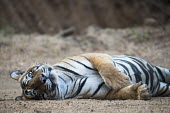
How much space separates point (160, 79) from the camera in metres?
5.03

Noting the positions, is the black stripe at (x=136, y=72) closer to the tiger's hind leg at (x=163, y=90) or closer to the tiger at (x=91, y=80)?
the tiger at (x=91, y=80)

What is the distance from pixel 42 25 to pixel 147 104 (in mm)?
8893

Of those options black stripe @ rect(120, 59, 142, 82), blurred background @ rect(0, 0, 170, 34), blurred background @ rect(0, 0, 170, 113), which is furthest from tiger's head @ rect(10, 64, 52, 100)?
blurred background @ rect(0, 0, 170, 34)

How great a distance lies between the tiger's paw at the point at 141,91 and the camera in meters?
3.96

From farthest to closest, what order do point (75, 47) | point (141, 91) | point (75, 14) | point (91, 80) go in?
point (75, 14) → point (75, 47) → point (91, 80) → point (141, 91)

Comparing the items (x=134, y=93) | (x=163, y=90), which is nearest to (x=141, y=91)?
(x=134, y=93)

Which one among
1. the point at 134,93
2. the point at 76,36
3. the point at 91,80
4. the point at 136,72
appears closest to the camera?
the point at 134,93

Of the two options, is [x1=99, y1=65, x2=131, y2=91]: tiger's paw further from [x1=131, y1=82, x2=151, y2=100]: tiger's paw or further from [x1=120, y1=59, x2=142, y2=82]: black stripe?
[x1=120, y1=59, x2=142, y2=82]: black stripe

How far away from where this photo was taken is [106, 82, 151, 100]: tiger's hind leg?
397cm

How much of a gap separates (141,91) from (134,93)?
0.14 metres

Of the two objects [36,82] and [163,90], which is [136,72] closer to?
[163,90]

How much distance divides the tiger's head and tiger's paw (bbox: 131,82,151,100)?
953 mm

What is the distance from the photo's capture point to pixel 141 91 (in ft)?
13.0

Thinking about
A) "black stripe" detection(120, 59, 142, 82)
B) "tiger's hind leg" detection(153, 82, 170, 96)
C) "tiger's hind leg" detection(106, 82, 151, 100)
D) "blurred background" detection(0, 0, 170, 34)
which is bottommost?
"tiger's hind leg" detection(153, 82, 170, 96)
